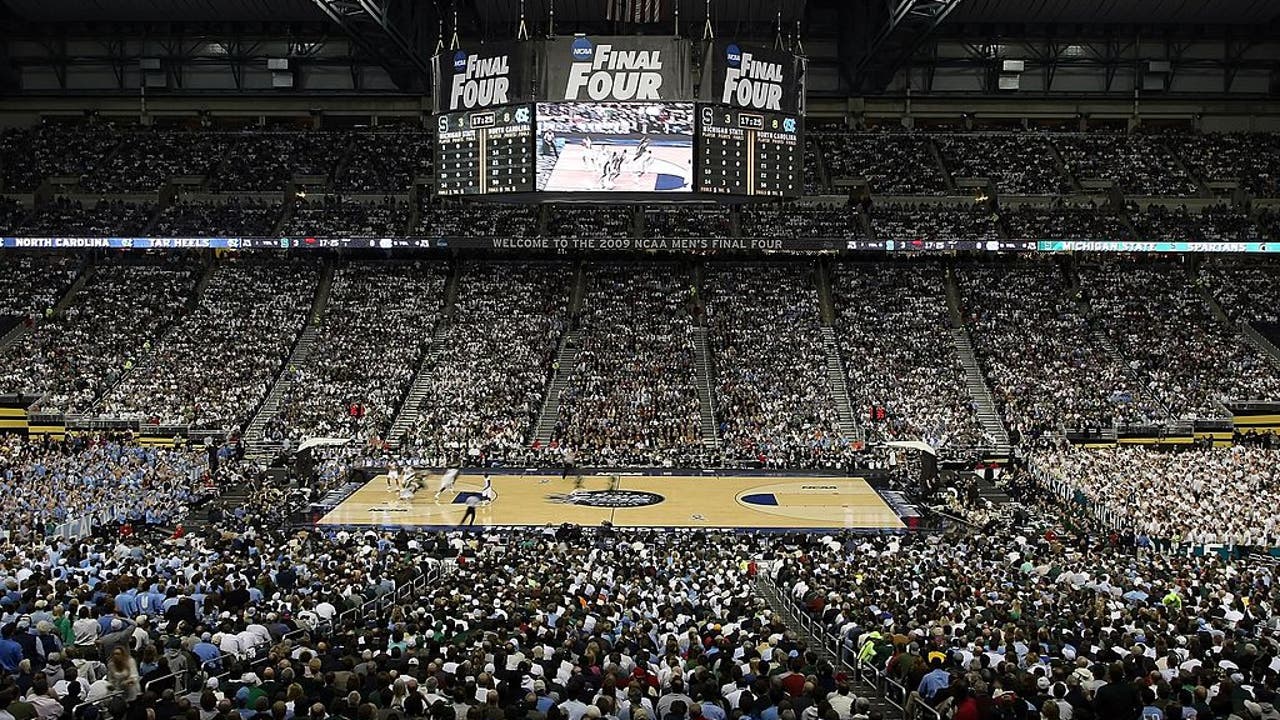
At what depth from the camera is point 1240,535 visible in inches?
1131

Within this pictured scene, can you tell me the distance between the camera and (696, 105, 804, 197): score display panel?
3906cm

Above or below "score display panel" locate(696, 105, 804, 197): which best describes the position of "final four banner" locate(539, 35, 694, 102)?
above

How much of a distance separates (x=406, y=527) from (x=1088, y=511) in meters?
20.3

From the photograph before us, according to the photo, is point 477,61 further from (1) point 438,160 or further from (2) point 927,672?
(2) point 927,672

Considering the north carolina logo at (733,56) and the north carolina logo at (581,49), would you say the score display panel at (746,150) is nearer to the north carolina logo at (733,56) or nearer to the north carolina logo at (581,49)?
the north carolina logo at (733,56)

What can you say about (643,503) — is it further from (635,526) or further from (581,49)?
(581,49)

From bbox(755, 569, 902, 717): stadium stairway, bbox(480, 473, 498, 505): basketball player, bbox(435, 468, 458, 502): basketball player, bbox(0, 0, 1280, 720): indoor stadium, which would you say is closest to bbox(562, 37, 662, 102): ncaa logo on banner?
bbox(0, 0, 1280, 720): indoor stadium

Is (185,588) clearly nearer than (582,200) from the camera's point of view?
→ Yes

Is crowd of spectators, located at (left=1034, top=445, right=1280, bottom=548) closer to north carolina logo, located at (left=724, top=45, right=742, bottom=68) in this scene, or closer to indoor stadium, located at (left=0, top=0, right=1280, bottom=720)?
indoor stadium, located at (left=0, top=0, right=1280, bottom=720)

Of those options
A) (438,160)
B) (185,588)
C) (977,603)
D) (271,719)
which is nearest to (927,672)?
(977,603)

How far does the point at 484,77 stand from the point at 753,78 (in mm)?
9234

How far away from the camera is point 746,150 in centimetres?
3944

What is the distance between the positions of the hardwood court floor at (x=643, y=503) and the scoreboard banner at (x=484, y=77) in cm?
1329

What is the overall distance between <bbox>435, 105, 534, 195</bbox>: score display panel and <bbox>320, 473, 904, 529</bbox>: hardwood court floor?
34.5ft
